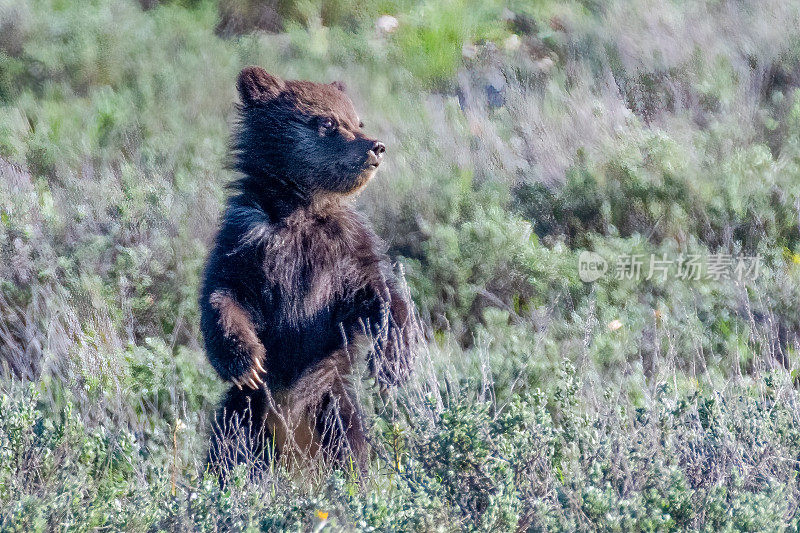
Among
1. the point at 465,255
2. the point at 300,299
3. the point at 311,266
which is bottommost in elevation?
the point at 465,255

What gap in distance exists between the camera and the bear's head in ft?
14.6

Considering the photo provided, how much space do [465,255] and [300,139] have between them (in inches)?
63.9

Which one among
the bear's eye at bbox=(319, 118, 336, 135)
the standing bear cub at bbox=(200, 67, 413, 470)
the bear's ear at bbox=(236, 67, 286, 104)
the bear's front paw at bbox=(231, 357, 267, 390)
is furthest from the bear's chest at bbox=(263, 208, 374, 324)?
the bear's ear at bbox=(236, 67, 286, 104)

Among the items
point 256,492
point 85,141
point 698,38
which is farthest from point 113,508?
point 698,38

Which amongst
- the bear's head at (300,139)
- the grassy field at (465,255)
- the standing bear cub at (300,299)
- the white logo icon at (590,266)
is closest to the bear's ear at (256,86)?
the bear's head at (300,139)

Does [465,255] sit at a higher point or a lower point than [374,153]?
lower

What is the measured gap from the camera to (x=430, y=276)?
5.77 m

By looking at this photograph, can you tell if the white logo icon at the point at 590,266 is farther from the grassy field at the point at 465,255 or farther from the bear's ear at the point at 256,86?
the bear's ear at the point at 256,86

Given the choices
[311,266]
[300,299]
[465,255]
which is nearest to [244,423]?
[300,299]

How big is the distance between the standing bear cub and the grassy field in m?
0.25

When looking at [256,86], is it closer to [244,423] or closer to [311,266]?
[311,266]

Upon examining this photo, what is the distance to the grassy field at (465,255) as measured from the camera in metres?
2.98

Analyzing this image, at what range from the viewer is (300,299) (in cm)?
429

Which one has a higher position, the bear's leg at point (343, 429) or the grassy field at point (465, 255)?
the grassy field at point (465, 255)
